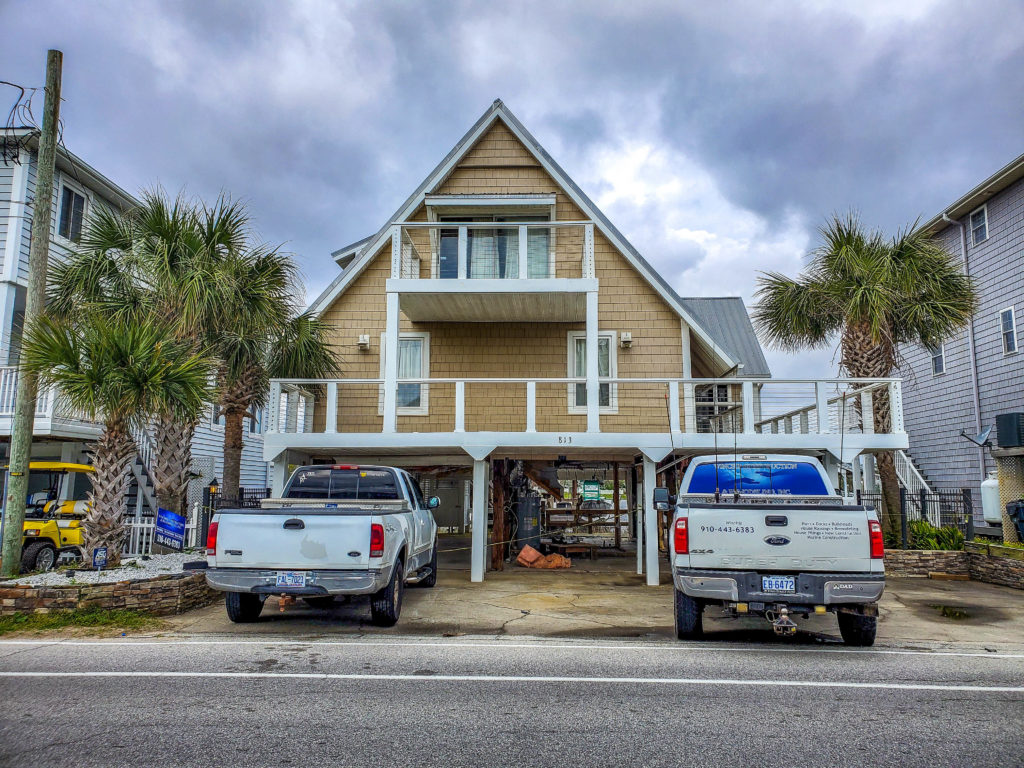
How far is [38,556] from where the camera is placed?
13.4 m

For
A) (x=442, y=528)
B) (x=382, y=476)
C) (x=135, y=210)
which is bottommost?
(x=442, y=528)

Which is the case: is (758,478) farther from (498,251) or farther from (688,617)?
(498,251)

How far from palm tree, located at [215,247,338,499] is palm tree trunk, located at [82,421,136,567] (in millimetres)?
2659

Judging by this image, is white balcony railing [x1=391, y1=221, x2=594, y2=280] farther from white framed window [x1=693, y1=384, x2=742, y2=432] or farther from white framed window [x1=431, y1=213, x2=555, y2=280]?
white framed window [x1=693, y1=384, x2=742, y2=432]

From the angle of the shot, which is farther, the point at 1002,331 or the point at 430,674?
the point at 1002,331

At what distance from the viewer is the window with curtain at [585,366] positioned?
15.8 m

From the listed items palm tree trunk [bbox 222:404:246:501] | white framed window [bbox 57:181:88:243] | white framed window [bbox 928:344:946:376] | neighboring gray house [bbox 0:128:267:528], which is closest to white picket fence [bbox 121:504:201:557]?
palm tree trunk [bbox 222:404:246:501]

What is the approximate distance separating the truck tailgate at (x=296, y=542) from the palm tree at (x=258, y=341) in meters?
5.08

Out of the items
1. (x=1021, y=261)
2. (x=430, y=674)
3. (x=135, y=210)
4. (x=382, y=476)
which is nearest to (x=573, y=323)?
(x=382, y=476)

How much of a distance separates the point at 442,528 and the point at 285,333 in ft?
45.3

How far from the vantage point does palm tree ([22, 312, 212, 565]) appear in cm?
977

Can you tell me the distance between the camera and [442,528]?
87.2 feet

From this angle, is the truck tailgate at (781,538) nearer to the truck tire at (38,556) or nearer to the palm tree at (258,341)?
the palm tree at (258,341)

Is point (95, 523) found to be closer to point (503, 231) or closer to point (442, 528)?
point (503, 231)
